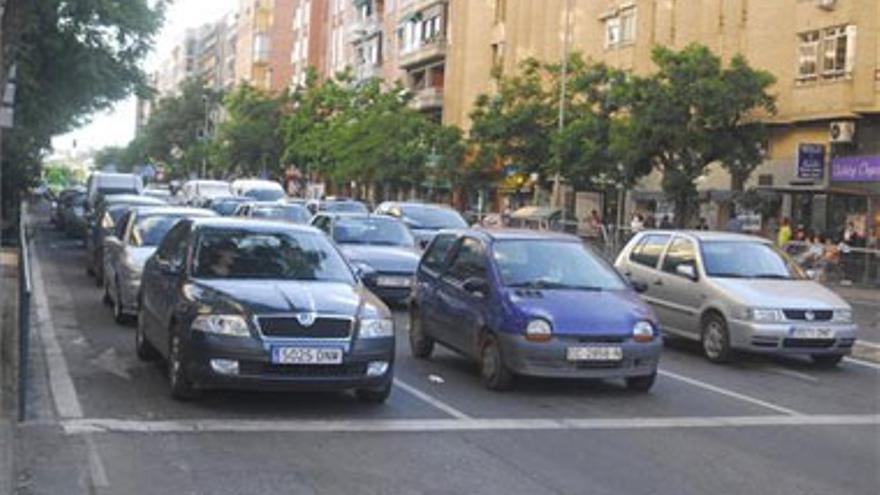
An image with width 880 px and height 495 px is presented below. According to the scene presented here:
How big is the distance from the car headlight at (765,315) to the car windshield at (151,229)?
23.4 feet

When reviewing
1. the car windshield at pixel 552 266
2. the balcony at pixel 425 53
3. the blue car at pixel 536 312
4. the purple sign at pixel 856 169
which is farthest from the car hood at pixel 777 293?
the balcony at pixel 425 53

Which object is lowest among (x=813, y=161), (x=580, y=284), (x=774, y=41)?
(x=580, y=284)

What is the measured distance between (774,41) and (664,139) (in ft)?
19.6

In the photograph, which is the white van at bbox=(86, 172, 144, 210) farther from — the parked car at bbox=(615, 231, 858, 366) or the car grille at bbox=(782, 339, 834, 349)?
the car grille at bbox=(782, 339, 834, 349)

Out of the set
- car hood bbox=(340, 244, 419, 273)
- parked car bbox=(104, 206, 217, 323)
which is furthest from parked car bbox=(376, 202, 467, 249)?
parked car bbox=(104, 206, 217, 323)

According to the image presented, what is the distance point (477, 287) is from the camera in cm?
1198

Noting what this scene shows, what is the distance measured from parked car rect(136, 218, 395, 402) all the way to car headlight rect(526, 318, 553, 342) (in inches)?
59.4

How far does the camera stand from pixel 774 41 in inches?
1594

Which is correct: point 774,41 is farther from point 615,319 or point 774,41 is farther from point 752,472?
point 752,472

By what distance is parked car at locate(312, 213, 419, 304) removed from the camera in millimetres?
18609

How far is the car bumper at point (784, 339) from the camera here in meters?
13.9

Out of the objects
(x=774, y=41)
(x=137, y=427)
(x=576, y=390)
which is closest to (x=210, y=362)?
(x=137, y=427)

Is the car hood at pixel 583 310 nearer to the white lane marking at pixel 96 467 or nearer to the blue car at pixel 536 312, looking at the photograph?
the blue car at pixel 536 312

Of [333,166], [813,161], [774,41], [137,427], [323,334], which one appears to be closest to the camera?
[137,427]
